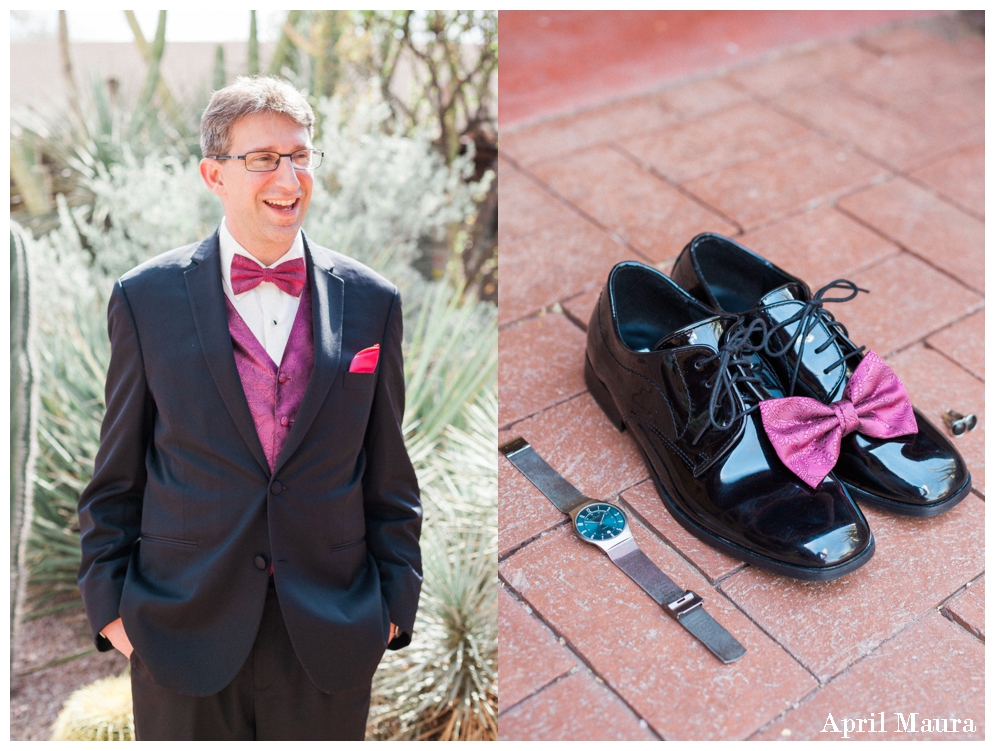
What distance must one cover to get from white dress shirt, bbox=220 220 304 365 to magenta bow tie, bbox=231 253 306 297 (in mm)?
17

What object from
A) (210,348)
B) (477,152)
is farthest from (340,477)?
(477,152)

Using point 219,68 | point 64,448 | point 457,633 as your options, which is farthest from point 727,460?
point 219,68

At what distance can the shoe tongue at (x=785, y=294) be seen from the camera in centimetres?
199

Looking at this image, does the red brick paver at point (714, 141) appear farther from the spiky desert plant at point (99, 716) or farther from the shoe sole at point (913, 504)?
the spiky desert plant at point (99, 716)

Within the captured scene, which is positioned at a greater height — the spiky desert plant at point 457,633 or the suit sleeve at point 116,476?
the suit sleeve at point 116,476

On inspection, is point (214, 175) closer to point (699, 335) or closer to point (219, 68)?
point (699, 335)

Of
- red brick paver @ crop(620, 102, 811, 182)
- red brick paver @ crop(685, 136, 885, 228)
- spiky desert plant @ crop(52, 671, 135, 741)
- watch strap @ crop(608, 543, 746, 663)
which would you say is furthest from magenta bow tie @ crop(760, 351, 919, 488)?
spiky desert plant @ crop(52, 671, 135, 741)

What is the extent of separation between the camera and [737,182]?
3.12 m

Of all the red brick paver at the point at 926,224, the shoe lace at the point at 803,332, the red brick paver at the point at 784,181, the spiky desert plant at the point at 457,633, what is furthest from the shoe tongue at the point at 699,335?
the red brick paver at the point at 926,224

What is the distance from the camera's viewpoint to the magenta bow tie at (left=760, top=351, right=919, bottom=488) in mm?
1834

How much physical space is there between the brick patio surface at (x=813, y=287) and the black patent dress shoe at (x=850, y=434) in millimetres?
103

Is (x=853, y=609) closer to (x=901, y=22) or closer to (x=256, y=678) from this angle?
(x=256, y=678)

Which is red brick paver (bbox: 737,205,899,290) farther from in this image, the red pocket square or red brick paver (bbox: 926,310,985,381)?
the red pocket square

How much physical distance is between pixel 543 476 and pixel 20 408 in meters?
1.30
